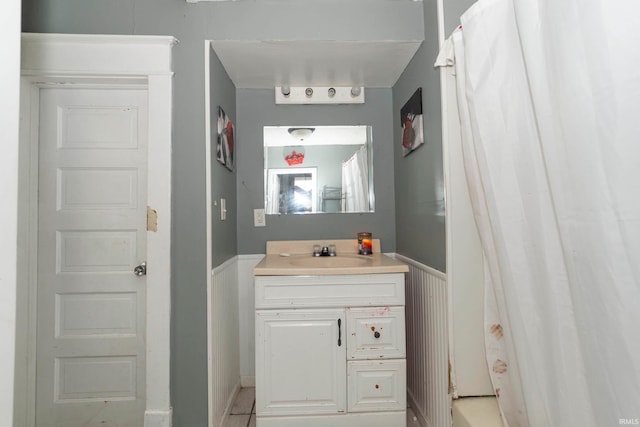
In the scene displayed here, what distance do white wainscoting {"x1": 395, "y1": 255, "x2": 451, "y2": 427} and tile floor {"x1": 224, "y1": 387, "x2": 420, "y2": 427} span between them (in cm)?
5

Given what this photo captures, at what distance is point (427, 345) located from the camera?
4.91 ft

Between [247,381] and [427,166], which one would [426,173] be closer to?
[427,166]

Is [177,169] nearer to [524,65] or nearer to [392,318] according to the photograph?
[392,318]

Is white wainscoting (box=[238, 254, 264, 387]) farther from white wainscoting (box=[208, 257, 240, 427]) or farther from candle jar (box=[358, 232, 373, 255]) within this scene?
candle jar (box=[358, 232, 373, 255])

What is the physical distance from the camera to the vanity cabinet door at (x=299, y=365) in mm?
1429

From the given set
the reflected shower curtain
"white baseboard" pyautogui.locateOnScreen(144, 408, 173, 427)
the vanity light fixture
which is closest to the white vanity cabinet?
"white baseboard" pyautogui.locateOnScreen(144, 408, 173, 427)

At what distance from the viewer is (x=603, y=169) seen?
66 cm

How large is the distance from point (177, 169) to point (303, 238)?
3.11 ft

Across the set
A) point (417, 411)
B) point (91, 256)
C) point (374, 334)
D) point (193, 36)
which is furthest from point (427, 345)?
point (193, 36)

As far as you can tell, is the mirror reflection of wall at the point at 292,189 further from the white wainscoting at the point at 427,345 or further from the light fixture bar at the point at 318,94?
the white wainscoting at the point at 427,345

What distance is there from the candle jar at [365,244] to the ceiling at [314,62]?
1.05 m

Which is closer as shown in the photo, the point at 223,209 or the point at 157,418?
the point at 157,418

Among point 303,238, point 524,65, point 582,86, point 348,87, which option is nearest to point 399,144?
point 348,87

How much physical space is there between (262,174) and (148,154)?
786 mm
